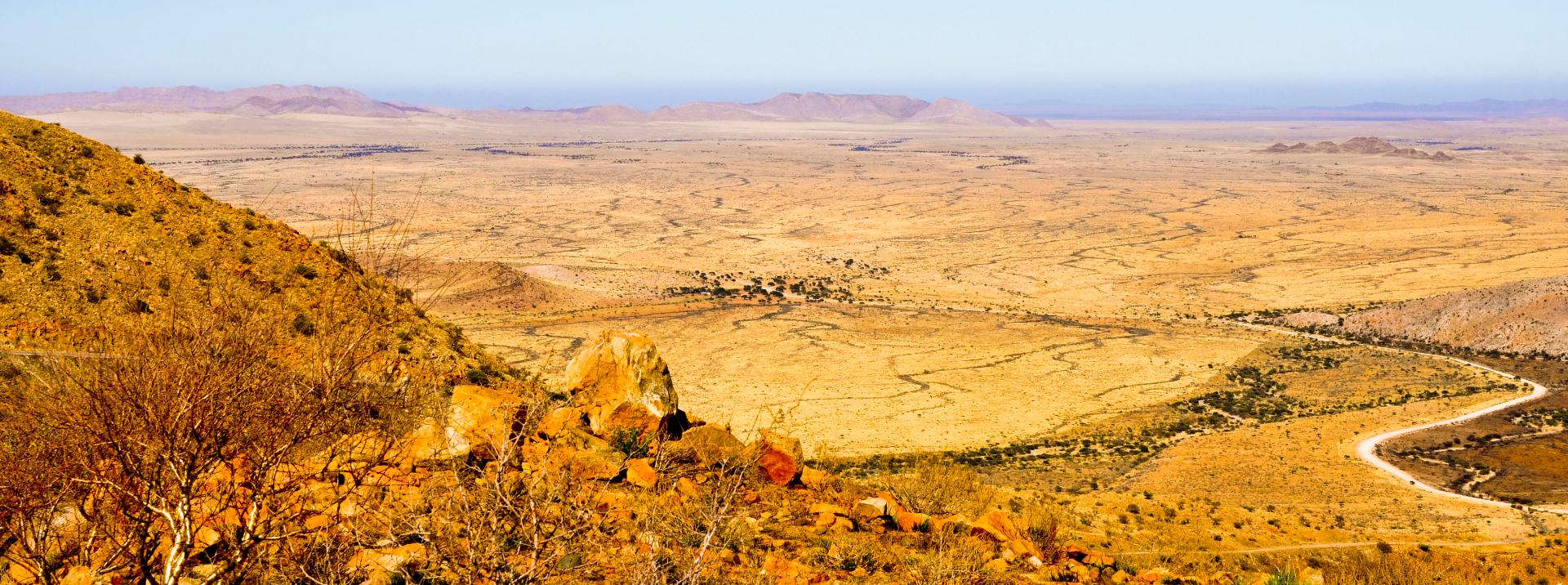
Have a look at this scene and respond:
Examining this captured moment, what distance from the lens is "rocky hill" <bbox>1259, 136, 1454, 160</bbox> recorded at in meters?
151

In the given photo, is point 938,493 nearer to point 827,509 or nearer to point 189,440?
point 827,509

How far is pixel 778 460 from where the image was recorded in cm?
963

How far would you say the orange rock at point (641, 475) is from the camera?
8.37 meters

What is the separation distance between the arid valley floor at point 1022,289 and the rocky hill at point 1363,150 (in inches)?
564

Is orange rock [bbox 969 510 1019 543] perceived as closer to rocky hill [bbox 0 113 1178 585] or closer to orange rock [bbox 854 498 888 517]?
rocky hill [bbox 0 113 1178 585]

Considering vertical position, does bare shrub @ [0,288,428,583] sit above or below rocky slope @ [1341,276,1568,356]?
above

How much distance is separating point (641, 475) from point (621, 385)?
2340mm

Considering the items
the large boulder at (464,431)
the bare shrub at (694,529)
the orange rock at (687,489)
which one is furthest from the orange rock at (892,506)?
the large boulder at (464,431)

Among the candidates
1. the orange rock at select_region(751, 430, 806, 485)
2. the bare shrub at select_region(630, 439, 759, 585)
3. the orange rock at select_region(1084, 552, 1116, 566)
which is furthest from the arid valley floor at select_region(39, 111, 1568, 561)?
the orange rock at select_region(1084, 552, 1116, 566)

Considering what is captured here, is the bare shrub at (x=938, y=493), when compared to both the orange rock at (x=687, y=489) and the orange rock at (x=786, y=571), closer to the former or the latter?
the orange rock at (x=687, y=489)

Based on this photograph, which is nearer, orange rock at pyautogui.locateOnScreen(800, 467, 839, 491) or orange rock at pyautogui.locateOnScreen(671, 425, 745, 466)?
orange rock at pyautogui.locateOnScreen(671, 425, 745, 466)

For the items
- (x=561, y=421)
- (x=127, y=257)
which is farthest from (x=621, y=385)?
(x=127, y=257)

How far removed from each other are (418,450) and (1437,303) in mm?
50087

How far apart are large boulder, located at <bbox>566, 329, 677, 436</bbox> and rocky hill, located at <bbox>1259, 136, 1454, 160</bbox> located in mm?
170939
